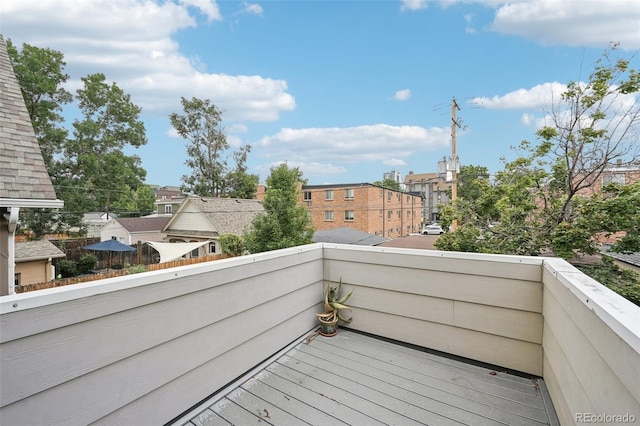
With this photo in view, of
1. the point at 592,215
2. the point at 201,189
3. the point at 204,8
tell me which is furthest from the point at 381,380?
→ the point at 201,189

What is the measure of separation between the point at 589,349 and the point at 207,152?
21.3 metres

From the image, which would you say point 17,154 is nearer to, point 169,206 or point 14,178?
point 14,178

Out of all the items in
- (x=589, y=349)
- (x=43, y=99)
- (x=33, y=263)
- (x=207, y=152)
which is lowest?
(x=33, y=263)

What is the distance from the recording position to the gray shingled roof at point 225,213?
14812mm

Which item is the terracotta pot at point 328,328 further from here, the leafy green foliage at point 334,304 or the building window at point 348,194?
the building window at point 348,194

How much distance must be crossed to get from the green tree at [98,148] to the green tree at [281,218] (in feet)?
35.6

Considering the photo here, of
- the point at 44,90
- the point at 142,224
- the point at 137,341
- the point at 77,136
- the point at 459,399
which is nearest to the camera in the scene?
the point at 137,341

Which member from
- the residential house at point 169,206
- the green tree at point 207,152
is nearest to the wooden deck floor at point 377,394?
the green tree at point 207,152

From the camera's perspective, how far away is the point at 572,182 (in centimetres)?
421

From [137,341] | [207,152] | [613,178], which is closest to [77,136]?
[207,152]

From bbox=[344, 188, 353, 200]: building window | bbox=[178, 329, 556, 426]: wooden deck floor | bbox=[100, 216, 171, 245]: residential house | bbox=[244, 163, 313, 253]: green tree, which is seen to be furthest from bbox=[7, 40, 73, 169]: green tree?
bbox=[178, 329, 556, 426]: wooden deck floor

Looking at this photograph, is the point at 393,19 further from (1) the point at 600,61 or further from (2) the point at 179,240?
(2) the point at 179,240

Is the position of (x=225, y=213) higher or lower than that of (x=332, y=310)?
higher

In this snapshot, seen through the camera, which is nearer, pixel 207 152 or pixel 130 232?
pixel 130 232
